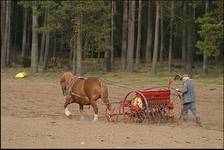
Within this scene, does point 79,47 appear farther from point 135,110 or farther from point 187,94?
point 135,110

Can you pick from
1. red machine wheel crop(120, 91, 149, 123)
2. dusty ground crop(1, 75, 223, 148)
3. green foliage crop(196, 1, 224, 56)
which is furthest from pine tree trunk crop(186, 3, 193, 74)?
red machine wheel crop(120, 91, 149, 123)

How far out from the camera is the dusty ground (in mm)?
13844

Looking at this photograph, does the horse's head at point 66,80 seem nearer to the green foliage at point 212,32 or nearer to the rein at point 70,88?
the rein at point 70,88

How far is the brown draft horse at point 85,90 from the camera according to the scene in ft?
61.7

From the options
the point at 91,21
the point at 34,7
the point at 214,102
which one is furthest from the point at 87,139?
the point at 34,7

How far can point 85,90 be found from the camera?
19.0 meters

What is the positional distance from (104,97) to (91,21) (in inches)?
971

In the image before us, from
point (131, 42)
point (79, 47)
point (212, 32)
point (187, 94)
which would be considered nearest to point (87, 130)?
point (187, 94)

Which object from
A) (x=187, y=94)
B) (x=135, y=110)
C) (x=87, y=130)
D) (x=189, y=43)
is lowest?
(x=87, y=130)

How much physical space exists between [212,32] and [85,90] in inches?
917

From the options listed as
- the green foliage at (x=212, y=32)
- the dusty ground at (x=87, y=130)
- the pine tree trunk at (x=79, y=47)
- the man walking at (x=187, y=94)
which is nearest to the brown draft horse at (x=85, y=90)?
the dusty ground at (x=87, y=130)

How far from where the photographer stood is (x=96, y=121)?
62.6ft

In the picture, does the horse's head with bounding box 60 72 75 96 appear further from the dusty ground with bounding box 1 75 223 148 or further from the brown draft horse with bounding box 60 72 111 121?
the dusty ground with bounding box 1 75 223 148

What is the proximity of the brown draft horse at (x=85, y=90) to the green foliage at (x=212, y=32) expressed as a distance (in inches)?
888
